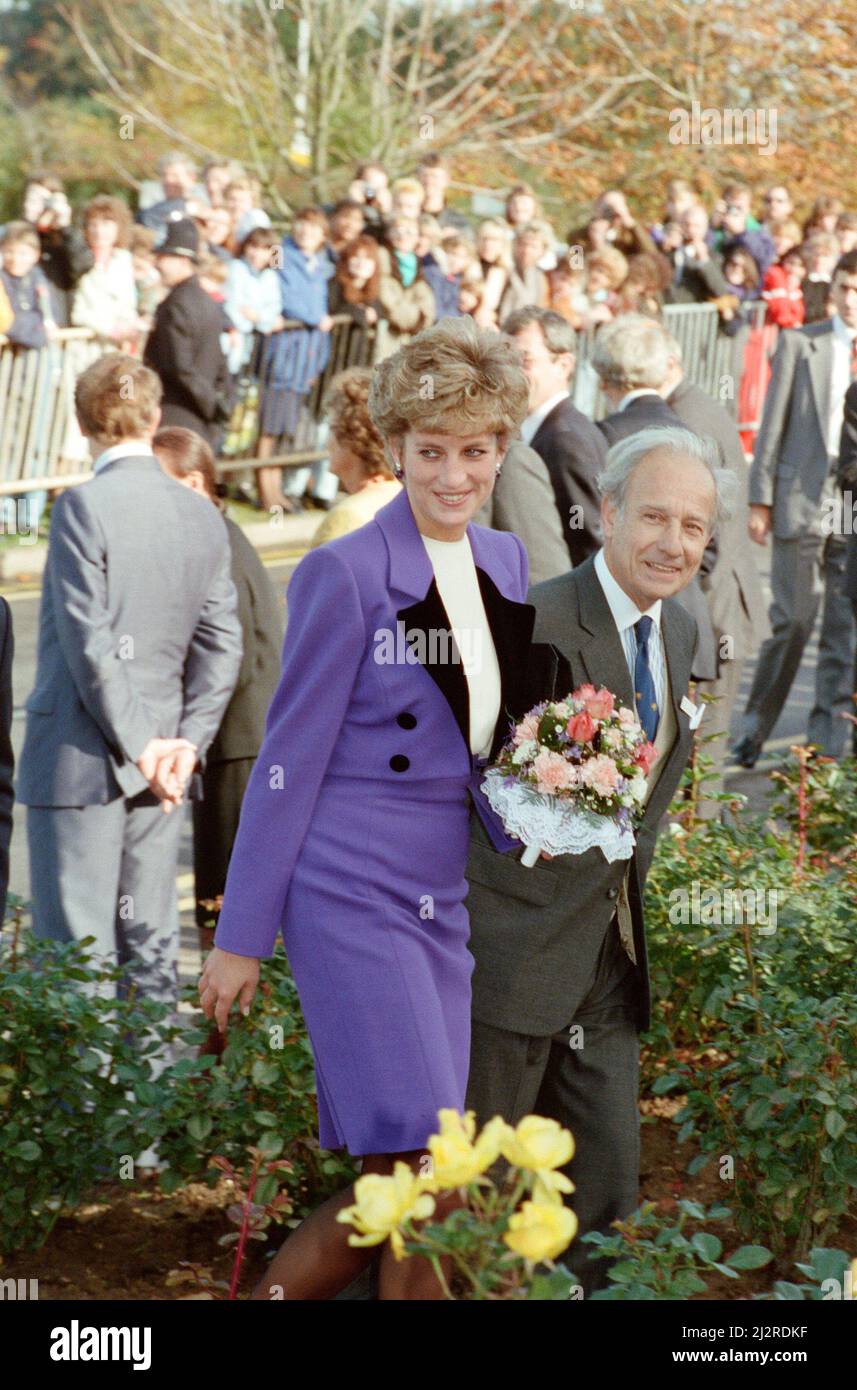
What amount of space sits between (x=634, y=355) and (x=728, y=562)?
43.4 inches

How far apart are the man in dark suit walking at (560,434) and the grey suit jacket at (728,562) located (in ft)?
1.34

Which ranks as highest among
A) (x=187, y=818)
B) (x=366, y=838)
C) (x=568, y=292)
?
(x=568, y=292)

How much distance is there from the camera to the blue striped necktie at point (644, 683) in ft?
14.1

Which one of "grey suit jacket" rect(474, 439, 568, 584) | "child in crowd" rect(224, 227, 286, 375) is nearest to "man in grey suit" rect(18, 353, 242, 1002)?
"grey suit jacket" rect(474, 439, 568, 584)

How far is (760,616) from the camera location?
26.8ft

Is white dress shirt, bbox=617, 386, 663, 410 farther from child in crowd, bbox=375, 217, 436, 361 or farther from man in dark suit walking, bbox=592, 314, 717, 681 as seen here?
child in crowd, bbox=375, 217, 436, 361

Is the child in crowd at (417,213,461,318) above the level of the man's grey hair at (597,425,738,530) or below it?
above

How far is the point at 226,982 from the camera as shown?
3.77 m

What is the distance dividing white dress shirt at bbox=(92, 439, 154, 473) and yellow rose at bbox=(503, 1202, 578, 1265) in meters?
3.92

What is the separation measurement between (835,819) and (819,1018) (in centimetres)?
194

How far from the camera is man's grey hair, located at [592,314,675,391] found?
7.24 m

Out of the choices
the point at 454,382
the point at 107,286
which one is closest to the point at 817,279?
the point at 107,286

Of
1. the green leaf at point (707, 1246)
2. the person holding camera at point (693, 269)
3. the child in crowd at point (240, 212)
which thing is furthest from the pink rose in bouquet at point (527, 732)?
the person holding camera at point (693, 269)

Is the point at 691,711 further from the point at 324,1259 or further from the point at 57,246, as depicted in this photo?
the point at 57,246
